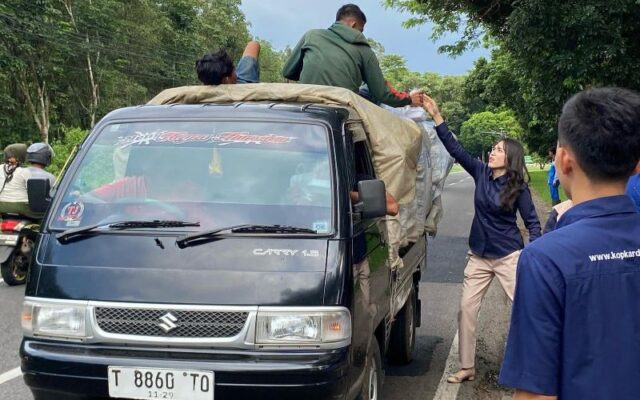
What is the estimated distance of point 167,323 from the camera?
3027 mm

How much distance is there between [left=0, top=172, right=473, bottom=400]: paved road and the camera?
4.95 meters

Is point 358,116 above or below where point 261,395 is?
above

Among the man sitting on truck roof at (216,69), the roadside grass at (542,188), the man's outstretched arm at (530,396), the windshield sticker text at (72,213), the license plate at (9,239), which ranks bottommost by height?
the roadside grass at (542,188)

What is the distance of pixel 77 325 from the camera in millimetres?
3125

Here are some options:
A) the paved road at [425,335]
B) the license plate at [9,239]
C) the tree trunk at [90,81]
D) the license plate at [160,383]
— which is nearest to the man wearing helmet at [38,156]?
the license plate at [9,239]

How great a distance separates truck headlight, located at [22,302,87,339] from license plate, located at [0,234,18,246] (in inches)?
212

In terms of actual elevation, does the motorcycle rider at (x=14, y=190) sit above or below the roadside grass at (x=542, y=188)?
above

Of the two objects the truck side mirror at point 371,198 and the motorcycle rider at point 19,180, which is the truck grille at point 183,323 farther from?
the motorcycle rider at point 19,180

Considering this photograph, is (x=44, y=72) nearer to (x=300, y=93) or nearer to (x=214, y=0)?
(x=214, y=0)

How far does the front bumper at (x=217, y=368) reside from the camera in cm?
293

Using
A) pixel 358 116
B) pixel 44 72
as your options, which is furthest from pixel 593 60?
pixel 44 72

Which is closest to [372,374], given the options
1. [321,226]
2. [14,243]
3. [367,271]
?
[367,271]

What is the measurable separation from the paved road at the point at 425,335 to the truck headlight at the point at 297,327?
203 cm

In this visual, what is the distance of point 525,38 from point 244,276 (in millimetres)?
8953
